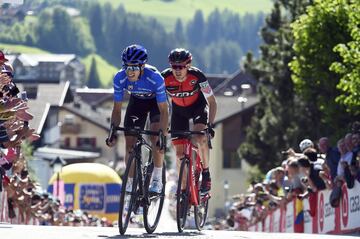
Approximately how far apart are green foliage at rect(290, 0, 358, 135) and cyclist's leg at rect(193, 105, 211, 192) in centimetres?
1679

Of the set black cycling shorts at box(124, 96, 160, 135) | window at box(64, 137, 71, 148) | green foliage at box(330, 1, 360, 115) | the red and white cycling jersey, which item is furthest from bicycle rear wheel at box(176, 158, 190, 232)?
window at box(64, 137, 71, 148)

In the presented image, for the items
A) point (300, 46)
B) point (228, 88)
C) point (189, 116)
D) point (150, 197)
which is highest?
point (228, 88)

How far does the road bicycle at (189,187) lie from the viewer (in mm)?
16727

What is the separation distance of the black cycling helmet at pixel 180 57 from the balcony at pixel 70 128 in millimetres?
101837

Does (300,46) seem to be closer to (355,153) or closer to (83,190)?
(355,153)

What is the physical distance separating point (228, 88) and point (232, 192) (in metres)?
45.6

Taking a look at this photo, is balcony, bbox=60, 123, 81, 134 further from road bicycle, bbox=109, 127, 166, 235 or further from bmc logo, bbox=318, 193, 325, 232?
road bicycle, bbox=109, 127, 166, 235

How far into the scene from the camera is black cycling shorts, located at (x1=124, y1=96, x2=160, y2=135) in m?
16.4

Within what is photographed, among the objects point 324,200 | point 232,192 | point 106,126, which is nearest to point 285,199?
point 324,200

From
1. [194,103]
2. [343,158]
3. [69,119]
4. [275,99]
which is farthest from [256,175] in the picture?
[69,119]

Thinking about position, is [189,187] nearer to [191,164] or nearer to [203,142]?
[191,164]

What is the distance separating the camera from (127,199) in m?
15.5

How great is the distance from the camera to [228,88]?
472ft

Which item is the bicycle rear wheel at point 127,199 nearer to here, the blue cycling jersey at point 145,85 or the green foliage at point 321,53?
the blue cycling jersey at point 145,85
